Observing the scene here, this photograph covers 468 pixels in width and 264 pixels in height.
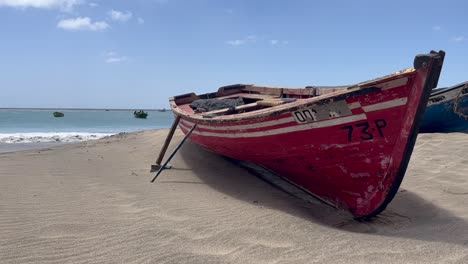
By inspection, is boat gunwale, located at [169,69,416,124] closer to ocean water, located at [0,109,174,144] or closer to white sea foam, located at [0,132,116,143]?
ocean water, located at [0,109,174,144]

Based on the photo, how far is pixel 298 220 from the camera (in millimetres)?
3830

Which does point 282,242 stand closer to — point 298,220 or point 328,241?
A: point 328,241

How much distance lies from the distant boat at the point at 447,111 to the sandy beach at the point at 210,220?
4548mm

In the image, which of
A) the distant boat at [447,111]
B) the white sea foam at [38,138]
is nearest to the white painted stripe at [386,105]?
the distant boat at [447,111]

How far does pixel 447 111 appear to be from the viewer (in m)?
10.5

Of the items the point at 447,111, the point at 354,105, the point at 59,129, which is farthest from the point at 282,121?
the point at 59,129

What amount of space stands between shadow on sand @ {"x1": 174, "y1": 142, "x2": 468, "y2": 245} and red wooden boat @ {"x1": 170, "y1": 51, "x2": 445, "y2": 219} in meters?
0.19

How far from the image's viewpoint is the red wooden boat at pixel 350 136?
11.1 ft

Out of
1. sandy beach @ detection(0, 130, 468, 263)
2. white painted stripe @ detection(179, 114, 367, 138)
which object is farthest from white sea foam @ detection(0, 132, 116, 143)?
white painted stripe @ detection(179, 114, 367, 138)

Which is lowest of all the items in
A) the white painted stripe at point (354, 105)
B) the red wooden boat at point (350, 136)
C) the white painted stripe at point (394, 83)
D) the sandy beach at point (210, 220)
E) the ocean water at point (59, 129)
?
the ocean water at point (59, 129)

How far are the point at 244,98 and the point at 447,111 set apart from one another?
603cm

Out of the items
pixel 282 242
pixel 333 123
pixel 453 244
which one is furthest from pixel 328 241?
pixel 333 123

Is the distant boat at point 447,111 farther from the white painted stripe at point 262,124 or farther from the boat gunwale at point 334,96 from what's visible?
the boat gunwale at point 334,96

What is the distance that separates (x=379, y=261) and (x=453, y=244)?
0.76m
